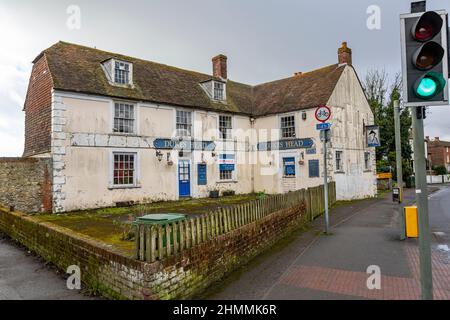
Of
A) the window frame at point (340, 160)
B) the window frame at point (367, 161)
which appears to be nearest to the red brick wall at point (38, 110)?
the window frame at point (340, 160)

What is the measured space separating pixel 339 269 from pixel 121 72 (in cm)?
1503

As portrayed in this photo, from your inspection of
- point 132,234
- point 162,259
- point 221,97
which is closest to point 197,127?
point 221,97

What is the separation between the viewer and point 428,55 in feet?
11.5

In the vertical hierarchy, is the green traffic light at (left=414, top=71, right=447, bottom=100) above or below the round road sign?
below

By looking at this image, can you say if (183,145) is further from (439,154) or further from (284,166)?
(439,154)

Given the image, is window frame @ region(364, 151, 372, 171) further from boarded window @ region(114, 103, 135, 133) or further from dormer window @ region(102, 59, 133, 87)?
dormer window @ region(102, 59, 133, 87)

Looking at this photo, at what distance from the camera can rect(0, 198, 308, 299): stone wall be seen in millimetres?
4738

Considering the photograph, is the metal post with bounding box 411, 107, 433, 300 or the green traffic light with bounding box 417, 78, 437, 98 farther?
the metal post with bounding box 411, 107, 433, 300

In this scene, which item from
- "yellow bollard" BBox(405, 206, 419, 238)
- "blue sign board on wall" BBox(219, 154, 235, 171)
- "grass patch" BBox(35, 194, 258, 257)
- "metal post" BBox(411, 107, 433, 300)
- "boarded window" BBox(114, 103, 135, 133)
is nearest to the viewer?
"metal post" BBox(411, 107, 433, 300)

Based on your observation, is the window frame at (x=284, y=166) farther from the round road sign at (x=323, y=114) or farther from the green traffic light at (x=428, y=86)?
the green traffic light at (x=428, y=86)

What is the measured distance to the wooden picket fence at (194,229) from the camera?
477cm

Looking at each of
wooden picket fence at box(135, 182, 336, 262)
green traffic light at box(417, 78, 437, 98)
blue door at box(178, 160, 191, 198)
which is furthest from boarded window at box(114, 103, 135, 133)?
green traffic light at box(417, 78, 437, 98)

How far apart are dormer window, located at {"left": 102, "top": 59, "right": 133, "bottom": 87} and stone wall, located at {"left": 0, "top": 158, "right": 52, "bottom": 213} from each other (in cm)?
558

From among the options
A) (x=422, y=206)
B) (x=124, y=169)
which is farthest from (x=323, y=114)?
(x=124, y=169)
